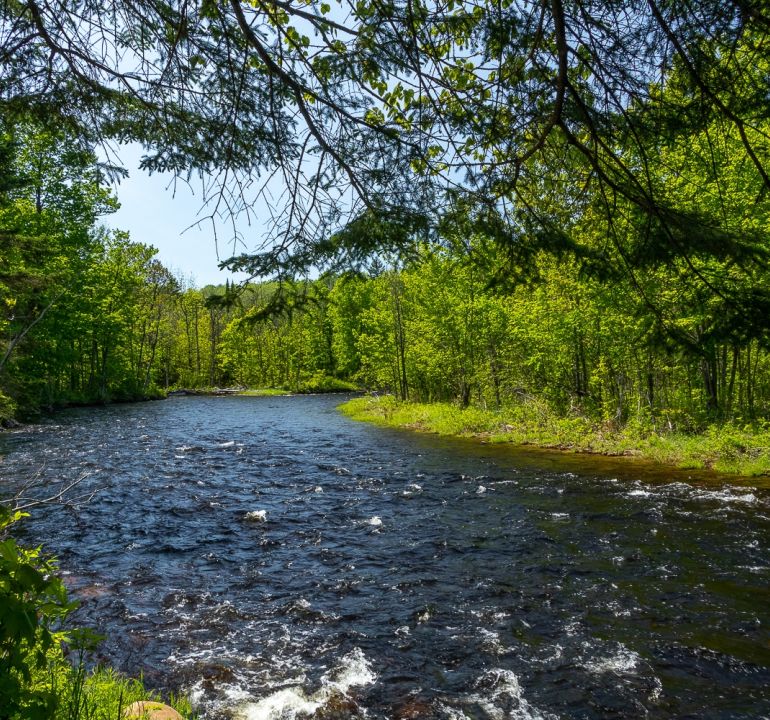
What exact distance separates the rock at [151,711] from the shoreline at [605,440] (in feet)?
40.7

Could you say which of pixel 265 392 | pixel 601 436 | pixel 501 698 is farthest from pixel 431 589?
pixel 265 392

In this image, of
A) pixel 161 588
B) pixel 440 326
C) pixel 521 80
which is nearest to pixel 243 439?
pixel 440 326

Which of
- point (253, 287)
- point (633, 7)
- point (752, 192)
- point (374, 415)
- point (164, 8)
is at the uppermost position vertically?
point (752, 192)

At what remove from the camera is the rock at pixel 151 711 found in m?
3.59

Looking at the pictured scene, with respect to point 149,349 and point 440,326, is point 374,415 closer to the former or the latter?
point 440,326

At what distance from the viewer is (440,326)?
27.2m

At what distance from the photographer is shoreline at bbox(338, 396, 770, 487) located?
12.8m

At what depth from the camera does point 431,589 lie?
7023mm

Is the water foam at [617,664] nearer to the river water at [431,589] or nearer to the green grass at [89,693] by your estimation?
the river water at [431,589]

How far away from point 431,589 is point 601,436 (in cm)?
1188

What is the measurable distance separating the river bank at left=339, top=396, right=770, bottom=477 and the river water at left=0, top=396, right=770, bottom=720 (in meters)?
1.39

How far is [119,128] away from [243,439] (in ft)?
59.2

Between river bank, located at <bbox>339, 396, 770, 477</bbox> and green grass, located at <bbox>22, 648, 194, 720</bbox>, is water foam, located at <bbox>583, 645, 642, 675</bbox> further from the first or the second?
river bank, located at <bbox>339, 396, 770, 477</bbox>

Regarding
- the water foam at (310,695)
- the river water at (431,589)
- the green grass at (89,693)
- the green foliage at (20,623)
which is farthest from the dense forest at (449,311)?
the water foam at (310,695)
